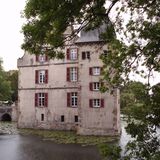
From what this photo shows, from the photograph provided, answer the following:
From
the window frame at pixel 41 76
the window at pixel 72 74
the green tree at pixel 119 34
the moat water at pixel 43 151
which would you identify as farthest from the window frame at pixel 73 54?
the green tree at pixel 119 34

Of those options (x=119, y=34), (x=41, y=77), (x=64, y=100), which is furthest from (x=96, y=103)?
(x=119, y=34)

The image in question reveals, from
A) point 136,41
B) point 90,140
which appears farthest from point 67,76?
point 136,41

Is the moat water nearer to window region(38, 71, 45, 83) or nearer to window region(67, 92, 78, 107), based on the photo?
window region(67, 92, 78, 107)

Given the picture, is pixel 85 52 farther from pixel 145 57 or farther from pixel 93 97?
pixel 145 57

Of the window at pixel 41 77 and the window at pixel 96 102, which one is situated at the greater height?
the window at pixel 41 77

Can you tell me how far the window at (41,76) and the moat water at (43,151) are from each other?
10.6 metres

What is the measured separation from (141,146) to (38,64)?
3015 centimetres

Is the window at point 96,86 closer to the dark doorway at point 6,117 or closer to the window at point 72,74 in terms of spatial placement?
the window at point 72,74

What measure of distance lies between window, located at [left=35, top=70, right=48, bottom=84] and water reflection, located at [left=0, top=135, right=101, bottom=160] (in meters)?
10.7

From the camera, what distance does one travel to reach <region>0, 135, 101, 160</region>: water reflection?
19.2 m

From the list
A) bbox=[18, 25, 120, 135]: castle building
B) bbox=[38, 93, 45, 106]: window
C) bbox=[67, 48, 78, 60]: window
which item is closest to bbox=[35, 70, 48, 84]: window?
bbox=[18, 25, 120, 135]: castle building

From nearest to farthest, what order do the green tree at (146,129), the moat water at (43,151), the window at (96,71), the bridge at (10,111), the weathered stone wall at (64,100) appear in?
the green tree at (146,129) → the moat water at (43,151) → the weathered stone wall at (64,100) → the window at (96,71) → the bridge at (10,111)

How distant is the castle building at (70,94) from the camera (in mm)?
30250

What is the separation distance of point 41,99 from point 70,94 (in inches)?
147
